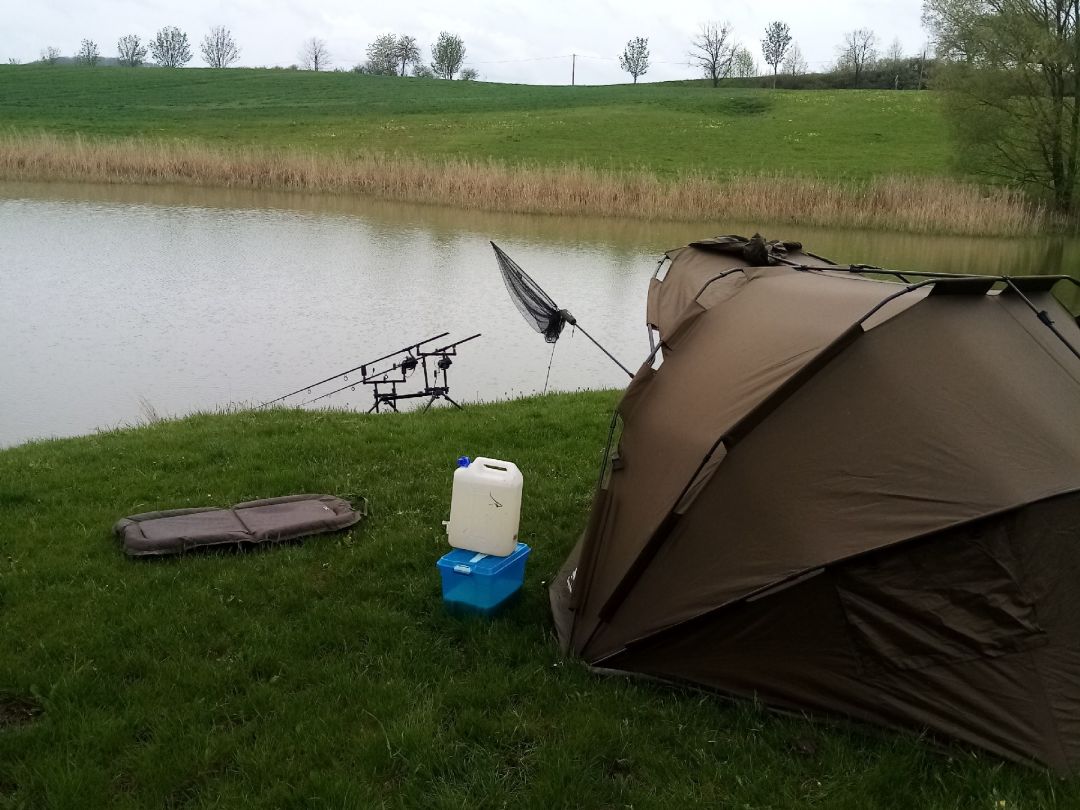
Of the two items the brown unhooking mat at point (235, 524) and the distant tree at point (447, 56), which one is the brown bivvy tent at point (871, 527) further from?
the distant tree at point (447, 56)

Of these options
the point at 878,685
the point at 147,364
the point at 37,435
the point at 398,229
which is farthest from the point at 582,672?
the point at 398,229

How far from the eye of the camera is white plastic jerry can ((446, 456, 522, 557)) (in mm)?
3848

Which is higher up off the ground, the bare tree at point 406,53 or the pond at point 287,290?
the bare tree at point 406,53

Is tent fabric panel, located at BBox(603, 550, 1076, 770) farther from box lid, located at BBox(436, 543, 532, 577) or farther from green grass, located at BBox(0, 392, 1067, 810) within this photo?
box lid, located at BBox(436, 543, 532, 577)

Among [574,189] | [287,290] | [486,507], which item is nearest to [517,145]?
[574,189]

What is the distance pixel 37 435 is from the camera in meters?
7.81

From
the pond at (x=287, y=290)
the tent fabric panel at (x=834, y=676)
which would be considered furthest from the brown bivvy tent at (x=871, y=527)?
the pond at (x=287, y=290)

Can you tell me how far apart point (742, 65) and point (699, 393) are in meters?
75.3

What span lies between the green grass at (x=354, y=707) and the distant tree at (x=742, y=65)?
74042 mm

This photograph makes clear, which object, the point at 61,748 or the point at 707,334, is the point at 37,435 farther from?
the point at 707,334

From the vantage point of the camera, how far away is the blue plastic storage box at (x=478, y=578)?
3854 millimetres

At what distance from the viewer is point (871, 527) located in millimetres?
3029

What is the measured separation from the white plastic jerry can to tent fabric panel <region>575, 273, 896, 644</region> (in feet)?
1.22

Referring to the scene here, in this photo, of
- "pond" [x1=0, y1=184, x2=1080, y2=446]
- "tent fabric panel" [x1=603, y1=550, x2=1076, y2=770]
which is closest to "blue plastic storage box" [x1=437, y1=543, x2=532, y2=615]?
"tent fabric panel" [x1=603, y1=550, x2=1076, y2=770]
